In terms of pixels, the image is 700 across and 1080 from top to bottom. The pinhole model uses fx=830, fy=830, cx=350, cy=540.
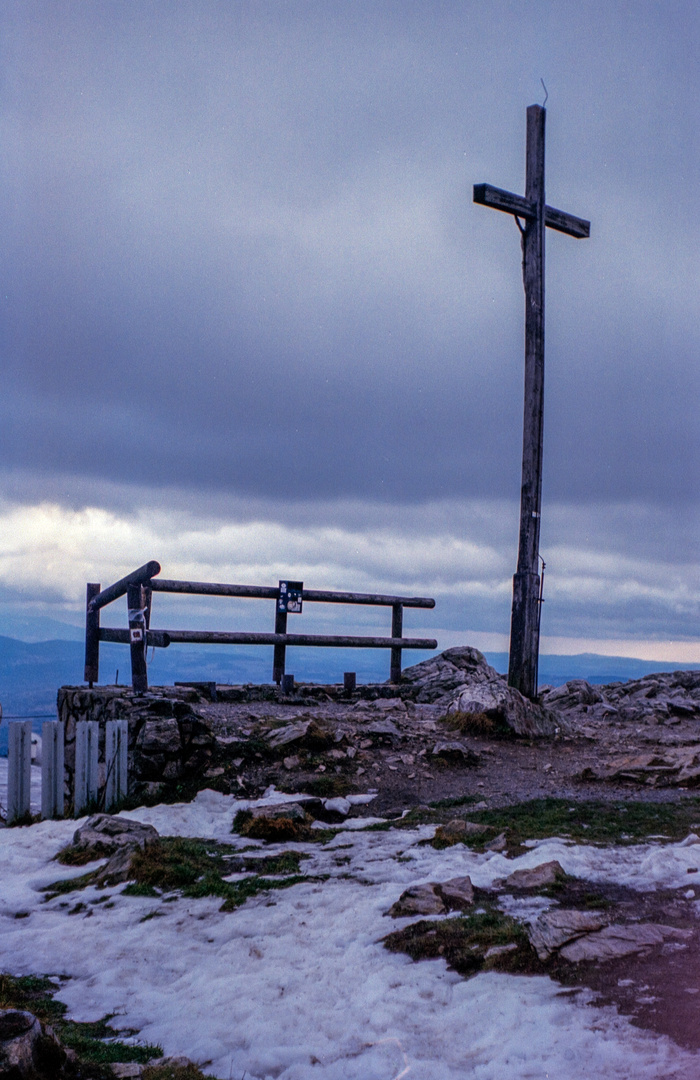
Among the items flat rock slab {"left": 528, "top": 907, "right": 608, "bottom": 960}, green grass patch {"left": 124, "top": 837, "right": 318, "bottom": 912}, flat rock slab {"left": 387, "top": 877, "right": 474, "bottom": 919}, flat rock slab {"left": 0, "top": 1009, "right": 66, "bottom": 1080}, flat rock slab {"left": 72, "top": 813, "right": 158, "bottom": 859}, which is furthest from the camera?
flat rock slab {"left": 72, "top": 813, "right": 158, "bottom": 859}

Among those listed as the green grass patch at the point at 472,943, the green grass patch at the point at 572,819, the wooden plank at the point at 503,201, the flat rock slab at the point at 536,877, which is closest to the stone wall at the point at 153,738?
the green grass patch at the point at 572,819

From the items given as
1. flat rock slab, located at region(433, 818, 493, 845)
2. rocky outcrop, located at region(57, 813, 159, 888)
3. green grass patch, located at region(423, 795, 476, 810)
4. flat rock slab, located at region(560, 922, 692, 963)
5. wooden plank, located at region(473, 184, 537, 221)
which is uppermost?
wooden plank, located at region(473, 184, 537, 221)

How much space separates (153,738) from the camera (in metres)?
9.09

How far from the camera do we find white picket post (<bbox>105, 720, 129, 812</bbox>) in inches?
349

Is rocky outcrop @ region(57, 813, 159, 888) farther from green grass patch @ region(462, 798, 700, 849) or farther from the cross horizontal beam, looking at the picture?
the cross horizontal beam

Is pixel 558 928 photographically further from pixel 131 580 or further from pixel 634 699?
pixel 634 699

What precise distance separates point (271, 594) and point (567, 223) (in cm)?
775

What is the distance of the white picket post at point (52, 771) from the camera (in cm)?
891

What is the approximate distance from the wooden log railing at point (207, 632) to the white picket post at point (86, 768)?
4.29ft

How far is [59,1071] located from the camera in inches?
125

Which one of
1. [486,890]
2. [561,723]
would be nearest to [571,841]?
[486,890]

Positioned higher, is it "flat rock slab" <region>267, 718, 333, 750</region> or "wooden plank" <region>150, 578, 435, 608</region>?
"wooden plank" <region>150, 578, 435, 608</region>

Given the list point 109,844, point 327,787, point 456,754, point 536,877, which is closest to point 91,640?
point 327,787

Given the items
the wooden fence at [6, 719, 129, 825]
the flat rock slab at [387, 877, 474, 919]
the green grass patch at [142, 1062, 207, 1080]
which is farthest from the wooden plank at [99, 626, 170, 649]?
the green grass patch at [142, 1062, 207, 1080]
